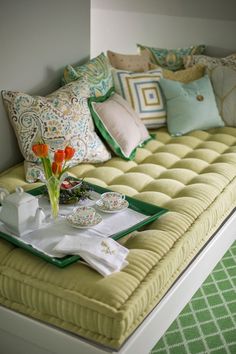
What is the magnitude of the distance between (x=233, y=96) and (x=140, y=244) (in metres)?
1.59

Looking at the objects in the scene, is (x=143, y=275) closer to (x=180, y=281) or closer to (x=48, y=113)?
(x=180, y=281)

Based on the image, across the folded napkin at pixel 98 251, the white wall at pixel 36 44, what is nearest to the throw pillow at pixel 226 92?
the white wall at pixel 36 44

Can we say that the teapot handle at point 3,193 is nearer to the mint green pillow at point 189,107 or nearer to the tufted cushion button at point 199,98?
the mint green pillow at point 189,107

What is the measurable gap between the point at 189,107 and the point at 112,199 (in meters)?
1.11

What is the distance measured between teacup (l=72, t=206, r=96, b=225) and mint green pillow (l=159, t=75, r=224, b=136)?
1.14m

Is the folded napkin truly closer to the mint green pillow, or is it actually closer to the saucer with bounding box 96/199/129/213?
the saucer with bounding box 96/199/129/213

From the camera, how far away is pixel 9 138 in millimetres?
2473

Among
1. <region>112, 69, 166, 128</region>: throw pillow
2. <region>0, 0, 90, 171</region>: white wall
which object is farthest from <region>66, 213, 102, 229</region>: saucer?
<region>112, 69, 166, 128</region>: throw pillow

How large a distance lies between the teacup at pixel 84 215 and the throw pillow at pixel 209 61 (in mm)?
1643

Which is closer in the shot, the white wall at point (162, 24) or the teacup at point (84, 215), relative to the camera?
the teacup at point (84, 215)

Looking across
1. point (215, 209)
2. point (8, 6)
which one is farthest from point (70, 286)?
point (8, 6)

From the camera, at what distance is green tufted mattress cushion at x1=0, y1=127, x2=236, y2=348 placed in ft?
5.19

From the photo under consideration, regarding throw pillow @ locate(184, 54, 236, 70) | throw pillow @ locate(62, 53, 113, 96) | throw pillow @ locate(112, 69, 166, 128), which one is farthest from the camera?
throw pillow @ locate(184, 54, 236, 70)

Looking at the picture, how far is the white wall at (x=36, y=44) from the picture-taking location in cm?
240
